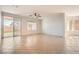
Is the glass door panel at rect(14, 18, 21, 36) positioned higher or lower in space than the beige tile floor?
higher

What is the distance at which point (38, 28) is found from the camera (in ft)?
7.27

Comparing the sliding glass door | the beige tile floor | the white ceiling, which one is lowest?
the beige tile floor

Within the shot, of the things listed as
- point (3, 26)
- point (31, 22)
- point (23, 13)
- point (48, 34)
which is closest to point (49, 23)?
point (48, 34)

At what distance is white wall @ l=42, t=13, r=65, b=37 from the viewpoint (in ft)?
7.00

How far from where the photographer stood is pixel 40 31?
2189 millimetres

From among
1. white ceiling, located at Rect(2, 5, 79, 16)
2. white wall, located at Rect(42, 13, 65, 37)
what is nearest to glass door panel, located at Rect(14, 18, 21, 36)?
white ceiling, located at Rect(2, 5, 79, 16)

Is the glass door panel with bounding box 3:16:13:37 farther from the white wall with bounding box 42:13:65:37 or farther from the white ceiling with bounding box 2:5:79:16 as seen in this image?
the white wall with bounding box 42:13:65:37

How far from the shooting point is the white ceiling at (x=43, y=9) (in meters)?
2.11

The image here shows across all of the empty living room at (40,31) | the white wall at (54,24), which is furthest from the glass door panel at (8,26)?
the white wall at (54,24)

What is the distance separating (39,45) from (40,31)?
28cm

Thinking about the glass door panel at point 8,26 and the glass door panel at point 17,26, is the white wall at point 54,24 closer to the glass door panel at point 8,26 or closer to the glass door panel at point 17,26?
the glass door panel at point 17,26

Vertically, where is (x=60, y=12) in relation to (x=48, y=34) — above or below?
above
